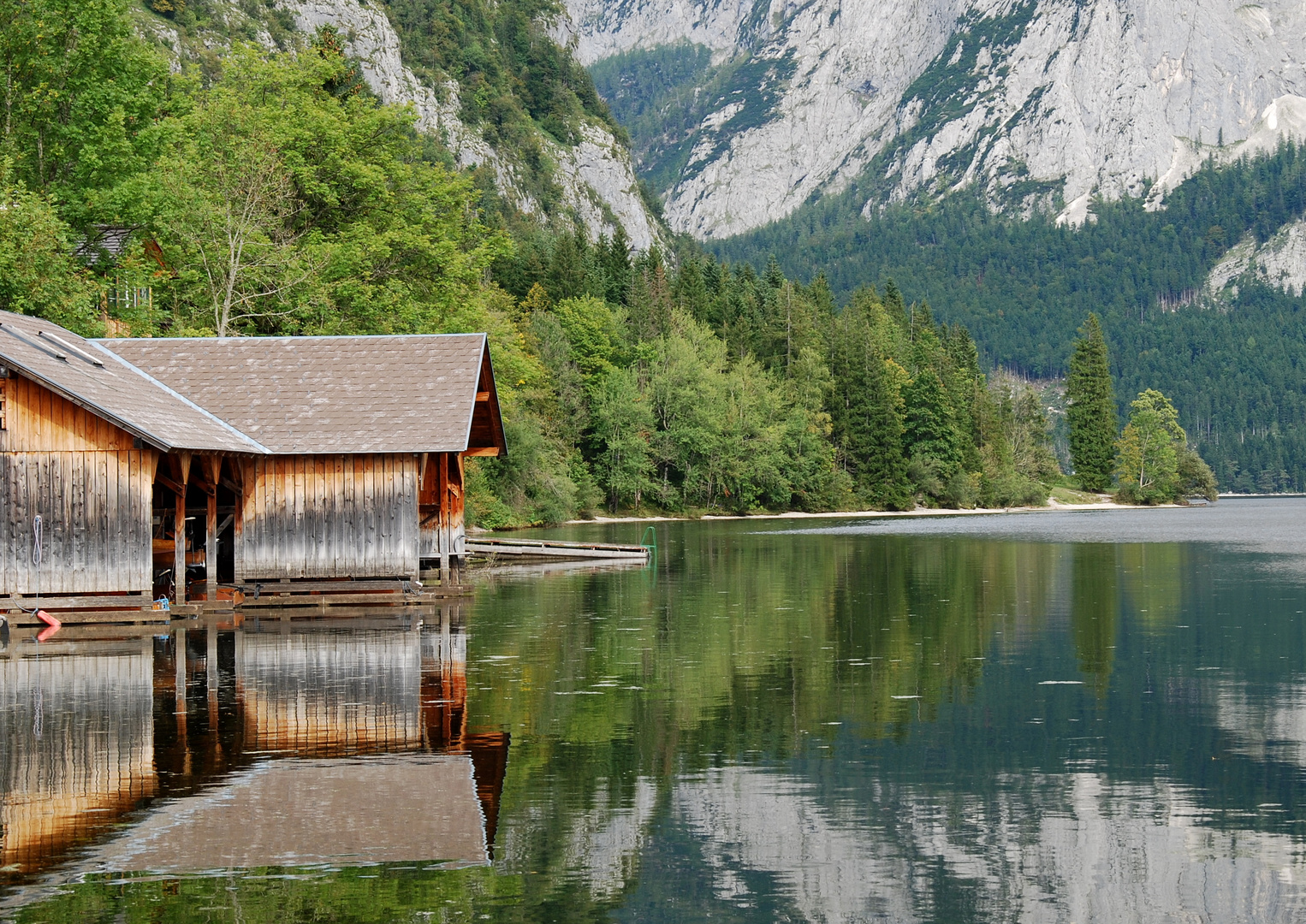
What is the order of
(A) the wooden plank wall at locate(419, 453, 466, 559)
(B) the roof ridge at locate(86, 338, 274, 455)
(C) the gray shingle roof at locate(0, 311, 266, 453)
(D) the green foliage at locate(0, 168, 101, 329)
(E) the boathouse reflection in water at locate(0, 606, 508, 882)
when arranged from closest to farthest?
1. (E) the boathouse reflection in water at locate(0, 606, 508, 882)
2. (C) the gray shingle roof at locate(0, 311, 266, 453)
3. (B) the roof ridge at locate(86, 338, 274, 455)
4. (D) the green foliage at locate(0, 168, 101, 329)
5. (A) the wooden plank wall at locate(419, 453, 466, 559)

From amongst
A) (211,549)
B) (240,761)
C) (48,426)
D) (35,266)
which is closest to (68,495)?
(48,426)

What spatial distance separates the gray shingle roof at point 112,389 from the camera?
26594 millimetres

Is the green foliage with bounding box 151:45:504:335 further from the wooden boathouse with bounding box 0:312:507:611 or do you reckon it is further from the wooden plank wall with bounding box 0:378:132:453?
the wooden plank wall with bounding box 0:378:132:453

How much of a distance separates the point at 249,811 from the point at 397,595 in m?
20.3

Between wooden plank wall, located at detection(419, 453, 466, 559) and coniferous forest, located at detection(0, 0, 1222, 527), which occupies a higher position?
coniferous forest, located at detection(0, 0, 1222, 527)

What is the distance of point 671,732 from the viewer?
639 inches

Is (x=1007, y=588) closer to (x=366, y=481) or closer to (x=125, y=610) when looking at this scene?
(x=366, y=481)

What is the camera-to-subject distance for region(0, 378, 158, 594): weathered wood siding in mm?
27781

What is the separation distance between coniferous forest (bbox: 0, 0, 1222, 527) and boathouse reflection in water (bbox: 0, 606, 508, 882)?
18.6 m

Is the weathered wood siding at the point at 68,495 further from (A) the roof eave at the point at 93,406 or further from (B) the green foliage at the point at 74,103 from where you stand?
(B) the green foliage at the point at 74,103

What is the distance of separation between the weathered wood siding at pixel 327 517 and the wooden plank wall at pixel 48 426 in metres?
4.45

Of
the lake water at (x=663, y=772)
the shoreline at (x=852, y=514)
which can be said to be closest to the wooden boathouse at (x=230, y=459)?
the lake water at (x=663, y=772)

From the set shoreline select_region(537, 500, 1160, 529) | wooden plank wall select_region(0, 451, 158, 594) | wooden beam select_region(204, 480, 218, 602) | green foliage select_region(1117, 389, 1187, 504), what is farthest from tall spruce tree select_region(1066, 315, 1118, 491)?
wooden plank wall select_region(0, 451, 158, 594)

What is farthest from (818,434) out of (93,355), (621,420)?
(93,355)
